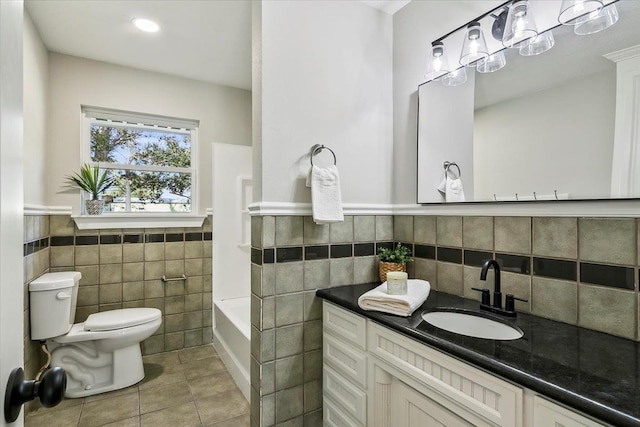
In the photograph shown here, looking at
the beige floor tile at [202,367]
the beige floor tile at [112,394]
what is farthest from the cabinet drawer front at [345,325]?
the beige floor tile at [112,394]

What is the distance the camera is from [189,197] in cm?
317

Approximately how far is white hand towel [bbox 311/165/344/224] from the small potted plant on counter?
1.28 ft

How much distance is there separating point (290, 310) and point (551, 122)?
1.42 m

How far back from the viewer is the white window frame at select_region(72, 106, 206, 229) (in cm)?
271

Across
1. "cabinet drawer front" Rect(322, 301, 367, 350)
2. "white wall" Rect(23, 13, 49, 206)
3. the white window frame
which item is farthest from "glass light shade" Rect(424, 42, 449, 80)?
"white wall" Rect(23, 13, 49, 206)

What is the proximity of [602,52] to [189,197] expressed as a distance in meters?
3.09

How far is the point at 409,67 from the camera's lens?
1902 mm

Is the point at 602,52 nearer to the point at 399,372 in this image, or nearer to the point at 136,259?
the point at 399,372

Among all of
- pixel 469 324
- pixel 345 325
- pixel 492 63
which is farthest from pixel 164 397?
pixel 492 63

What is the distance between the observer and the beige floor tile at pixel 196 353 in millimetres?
2855

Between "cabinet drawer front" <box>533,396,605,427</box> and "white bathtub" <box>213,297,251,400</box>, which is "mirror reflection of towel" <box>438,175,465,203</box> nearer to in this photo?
"cabinet drawer front" <box>533,396,605,427</box>

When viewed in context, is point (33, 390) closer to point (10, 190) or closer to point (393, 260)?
point (10, 190)

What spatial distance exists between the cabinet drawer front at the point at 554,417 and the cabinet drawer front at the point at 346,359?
0.70m

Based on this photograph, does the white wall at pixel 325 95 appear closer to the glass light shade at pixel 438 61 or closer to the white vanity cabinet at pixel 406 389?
the glass light shade at pixel 438 61
